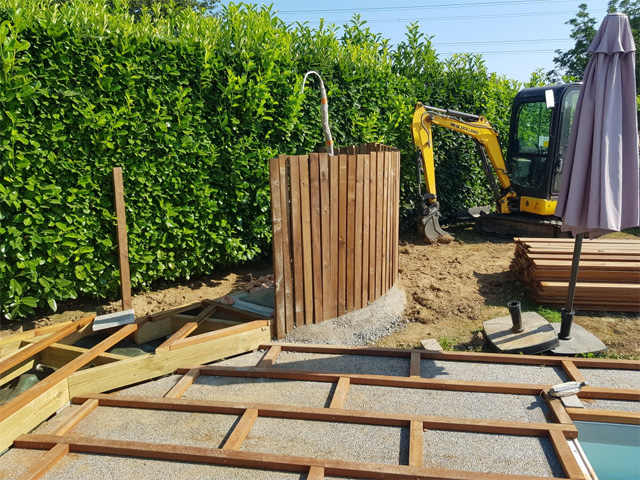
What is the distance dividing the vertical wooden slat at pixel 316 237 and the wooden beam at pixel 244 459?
228cm

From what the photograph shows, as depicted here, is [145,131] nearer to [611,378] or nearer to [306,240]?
[306,240]

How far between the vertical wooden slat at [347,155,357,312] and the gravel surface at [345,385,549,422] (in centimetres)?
148

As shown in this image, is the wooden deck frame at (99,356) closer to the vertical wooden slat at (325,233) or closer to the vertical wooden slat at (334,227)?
the vertical wooden slat at (325,233)

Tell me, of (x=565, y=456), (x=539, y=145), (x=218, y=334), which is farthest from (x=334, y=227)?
(x=539, y=145)

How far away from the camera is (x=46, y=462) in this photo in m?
3.31

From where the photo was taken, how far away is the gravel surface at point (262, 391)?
4.23 m

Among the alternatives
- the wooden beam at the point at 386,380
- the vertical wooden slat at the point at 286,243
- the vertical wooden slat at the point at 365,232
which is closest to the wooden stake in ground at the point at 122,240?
the wooden beam at the point at 386,380

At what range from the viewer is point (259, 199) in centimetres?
735

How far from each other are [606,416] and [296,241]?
303 cm

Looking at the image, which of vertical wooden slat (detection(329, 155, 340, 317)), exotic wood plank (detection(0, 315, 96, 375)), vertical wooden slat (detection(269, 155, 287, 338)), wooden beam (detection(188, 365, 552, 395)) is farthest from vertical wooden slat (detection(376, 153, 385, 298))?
exotic wood plank (detection(0, 315, 96, 375))

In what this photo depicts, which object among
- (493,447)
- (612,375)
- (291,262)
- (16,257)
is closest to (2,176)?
(16,257)

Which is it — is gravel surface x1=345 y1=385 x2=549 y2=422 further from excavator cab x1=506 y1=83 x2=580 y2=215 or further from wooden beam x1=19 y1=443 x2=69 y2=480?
excavator cab x1=506 y1=83 x2=580 y2=215

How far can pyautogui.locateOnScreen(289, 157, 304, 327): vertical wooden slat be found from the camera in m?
5.07

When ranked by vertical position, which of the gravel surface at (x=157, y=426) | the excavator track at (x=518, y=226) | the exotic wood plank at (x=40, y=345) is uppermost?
the excavator track at (x=518, y=226)
